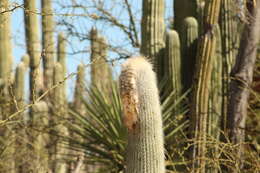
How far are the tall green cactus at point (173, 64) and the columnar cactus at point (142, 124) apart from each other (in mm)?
3075

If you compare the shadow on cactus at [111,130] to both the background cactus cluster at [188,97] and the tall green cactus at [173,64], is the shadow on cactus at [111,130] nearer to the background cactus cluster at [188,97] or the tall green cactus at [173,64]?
the background cactus cluster at [188,97]

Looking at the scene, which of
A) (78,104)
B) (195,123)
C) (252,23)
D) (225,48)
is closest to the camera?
(195,123)

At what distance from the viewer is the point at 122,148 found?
20.7 feet

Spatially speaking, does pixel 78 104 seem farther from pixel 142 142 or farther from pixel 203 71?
pixel 142 142

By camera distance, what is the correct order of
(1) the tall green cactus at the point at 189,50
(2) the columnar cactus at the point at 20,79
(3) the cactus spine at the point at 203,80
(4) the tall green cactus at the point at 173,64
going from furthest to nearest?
(2) the columnar cactus at the point at 20,79 → (1) the tall green cactus at the point at 189,50 → (4) the tall green cactus at the point at 173,64 → (3) the cactus spine at the point at 203,80

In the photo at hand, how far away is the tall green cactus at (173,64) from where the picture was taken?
6.43 meters

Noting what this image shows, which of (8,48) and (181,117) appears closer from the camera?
(181,117)

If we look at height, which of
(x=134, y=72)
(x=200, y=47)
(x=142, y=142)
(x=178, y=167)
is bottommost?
(x=178, y=167)

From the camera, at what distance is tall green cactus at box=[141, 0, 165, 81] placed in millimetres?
6840

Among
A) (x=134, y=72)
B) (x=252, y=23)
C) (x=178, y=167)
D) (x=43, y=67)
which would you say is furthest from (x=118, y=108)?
(x=43, y=67)

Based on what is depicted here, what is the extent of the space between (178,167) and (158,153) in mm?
2593

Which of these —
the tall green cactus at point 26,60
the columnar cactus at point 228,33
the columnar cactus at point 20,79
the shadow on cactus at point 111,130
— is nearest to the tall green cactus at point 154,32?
the shadow on cactus at point 111,130

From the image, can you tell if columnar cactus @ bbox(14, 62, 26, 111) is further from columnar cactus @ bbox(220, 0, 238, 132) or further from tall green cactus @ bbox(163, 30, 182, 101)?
columnar cactus @ bbox(220, 0, 238, 132)

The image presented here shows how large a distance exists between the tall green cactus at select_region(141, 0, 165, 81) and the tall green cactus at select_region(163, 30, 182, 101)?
30cm
